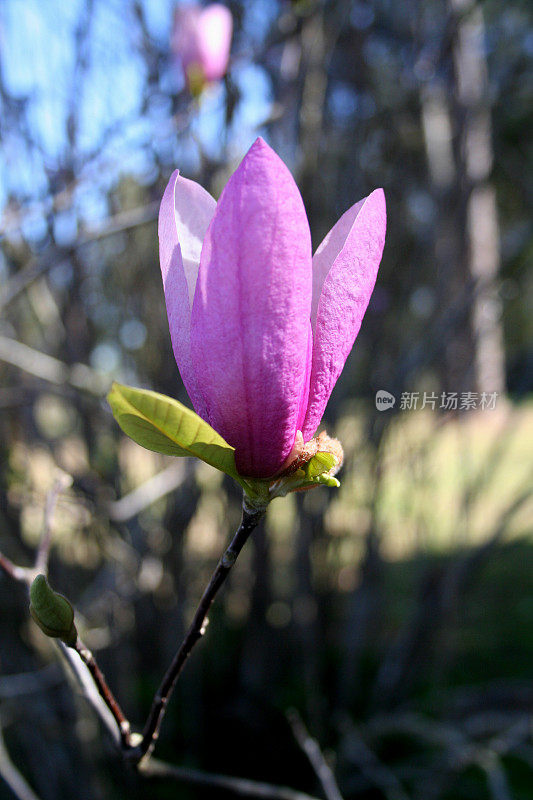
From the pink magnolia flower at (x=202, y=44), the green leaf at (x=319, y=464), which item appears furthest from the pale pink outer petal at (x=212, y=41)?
the green leaf at (x=319, y=464)

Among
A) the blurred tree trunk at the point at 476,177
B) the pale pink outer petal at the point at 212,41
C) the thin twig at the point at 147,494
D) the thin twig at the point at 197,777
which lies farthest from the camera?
the blurred tree trunk at the point at 476,177

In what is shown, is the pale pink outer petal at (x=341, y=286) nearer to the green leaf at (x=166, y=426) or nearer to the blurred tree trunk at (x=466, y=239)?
the green leaf at (x=166, y=426)

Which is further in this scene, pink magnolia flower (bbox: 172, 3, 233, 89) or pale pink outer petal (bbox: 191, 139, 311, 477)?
pink magnolia flower (bbox: 172, 3, 233, 89)

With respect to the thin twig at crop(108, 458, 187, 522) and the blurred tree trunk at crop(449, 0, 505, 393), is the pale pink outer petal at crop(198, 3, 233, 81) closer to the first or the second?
the blurred tree trunk at crop(449, 0, 505, 393)

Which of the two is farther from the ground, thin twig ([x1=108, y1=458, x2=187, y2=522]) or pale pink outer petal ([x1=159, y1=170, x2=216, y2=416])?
pale pink outer petal ([x1=159, y1=170, x2=216, y2=416])

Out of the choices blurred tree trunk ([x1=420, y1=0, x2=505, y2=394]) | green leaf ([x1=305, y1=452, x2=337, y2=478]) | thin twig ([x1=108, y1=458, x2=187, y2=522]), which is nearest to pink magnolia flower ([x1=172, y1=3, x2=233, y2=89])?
blurred tree trunk ([x1=420, y1=0, x2=505, y2=394])

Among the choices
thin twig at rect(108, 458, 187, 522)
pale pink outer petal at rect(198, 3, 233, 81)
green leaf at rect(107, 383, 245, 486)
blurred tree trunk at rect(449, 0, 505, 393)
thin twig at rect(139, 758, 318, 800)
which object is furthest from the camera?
blurred tree trunk at rect(449, 0, 505, 393)
